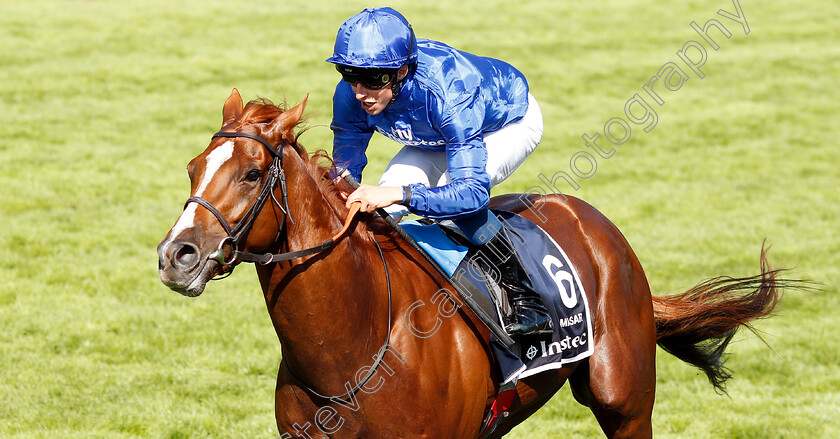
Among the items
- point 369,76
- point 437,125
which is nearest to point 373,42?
point 369,76

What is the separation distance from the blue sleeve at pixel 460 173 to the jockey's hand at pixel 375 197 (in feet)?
0.20

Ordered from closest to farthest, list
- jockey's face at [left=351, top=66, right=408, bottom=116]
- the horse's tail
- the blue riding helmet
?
1. the blue riding helmet
2. jockey's face at [left=351, top=66, right=408, bottom=116]
3. the horse's tail

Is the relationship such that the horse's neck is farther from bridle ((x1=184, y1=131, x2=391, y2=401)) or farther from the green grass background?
the green grass background

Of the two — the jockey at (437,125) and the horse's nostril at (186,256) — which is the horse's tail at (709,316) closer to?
the jockey at (437,125)

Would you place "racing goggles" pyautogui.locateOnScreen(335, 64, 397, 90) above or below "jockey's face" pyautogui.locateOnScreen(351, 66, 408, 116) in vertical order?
above

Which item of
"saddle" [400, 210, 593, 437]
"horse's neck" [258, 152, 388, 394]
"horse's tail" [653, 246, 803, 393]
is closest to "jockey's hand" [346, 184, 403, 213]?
"horse's neck" [258, 152, 388, 394]

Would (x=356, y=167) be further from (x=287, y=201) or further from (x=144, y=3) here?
(x=144, y=3)

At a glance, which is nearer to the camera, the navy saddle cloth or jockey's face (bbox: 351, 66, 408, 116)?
jockey's face (bbox: 351, 66, 408, 116)

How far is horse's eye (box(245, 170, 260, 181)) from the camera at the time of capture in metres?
2.62

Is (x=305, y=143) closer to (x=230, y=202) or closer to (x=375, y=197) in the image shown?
(x=375, y=197)

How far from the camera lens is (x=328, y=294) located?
2.84 m

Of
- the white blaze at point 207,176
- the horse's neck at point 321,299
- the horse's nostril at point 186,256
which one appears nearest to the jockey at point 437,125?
the horse's neck at point 321,299

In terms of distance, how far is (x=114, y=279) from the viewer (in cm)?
735

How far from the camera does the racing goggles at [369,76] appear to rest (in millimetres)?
3000
